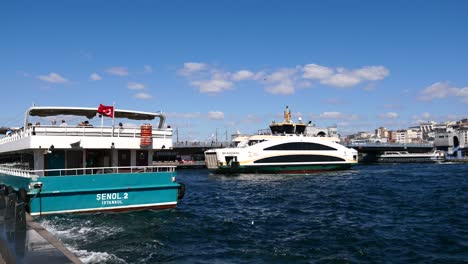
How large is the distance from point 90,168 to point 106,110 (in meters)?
3.07

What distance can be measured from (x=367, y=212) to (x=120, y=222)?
423 inches

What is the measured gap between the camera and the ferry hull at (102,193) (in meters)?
16.3

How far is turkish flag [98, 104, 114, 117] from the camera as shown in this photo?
18.8 meters

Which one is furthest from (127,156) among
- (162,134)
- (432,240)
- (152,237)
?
(432,240)

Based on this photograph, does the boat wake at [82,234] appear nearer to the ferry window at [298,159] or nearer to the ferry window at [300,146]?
the ferry window at [298,159]

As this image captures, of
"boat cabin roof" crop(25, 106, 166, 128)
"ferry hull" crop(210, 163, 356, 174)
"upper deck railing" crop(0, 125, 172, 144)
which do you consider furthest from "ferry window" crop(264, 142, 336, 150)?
"upper deck railing" crop(0, 125, 172, 144)

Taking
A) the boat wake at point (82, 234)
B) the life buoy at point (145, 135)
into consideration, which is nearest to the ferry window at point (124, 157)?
the life buoy at point (145, 135)

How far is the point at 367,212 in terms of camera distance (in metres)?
19.5

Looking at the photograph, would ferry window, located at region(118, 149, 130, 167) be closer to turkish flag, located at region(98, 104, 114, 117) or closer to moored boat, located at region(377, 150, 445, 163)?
turkish flag, located at region(98, 104, 114, 117)

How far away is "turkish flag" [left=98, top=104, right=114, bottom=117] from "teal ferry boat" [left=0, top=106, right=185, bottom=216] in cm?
1

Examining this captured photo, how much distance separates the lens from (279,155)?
2190 inches

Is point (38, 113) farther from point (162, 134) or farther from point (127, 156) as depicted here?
point (162, 134)

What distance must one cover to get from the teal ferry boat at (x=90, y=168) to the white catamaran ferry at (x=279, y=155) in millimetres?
34271

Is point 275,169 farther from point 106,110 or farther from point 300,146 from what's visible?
point 106,110
